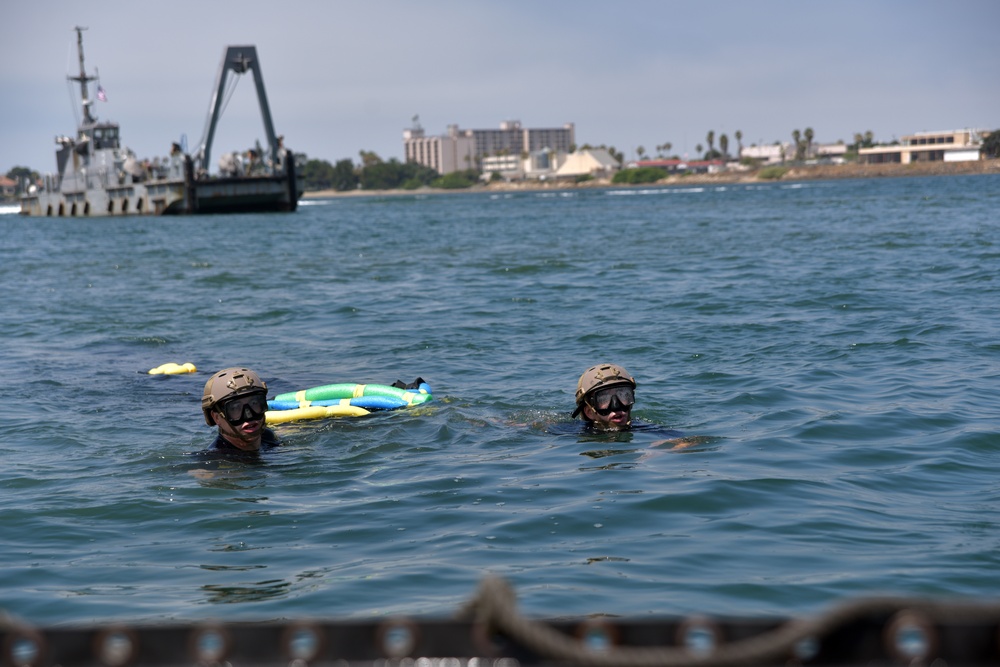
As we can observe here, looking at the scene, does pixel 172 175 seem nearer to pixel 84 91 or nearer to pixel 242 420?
pixel 84 91

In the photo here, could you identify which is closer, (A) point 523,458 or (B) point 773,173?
(A) point 523,458

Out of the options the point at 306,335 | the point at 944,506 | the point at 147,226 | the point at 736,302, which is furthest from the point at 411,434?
the point at 147,226

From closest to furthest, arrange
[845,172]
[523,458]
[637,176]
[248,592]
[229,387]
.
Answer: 1. [248,592]
2. [229,387]
3. [523,458]
4. [845,172]
5. [637,176]

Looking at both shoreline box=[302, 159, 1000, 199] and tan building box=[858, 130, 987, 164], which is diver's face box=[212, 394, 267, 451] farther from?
tan building box=[858, 130, 987, 164]

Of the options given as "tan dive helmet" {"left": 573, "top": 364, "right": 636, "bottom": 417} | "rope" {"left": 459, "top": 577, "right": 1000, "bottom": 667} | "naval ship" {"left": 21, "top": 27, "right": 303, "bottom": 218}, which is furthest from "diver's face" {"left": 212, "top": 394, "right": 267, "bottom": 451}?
"naval ship" {"left": 21, "top": 27, "right": 303, "bottom": 218}

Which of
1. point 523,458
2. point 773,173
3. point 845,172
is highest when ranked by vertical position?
point 773,173

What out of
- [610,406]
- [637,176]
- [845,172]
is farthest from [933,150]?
[610,406]

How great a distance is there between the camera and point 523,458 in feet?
27.5

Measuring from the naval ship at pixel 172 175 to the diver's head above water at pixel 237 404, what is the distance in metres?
60.8

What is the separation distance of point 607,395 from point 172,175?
63597 millimetres

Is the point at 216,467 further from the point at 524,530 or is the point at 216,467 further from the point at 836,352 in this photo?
the point at 836,352

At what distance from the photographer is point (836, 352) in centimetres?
1263

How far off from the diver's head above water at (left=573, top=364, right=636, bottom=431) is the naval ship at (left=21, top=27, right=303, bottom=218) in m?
61.1

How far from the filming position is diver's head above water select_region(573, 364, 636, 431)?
8.60 m
